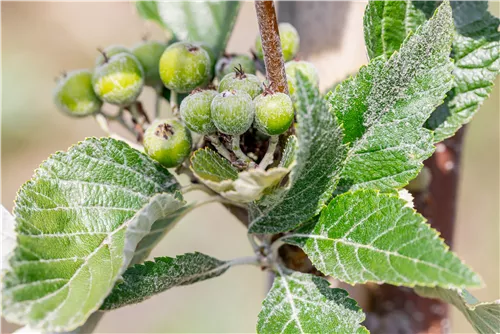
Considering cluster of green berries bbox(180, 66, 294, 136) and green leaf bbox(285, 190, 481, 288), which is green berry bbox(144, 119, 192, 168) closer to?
cluster of green berries bbox(180, 66, 294, 136)

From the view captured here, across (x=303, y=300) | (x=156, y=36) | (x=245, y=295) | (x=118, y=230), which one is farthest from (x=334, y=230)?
(x=156, y=36)

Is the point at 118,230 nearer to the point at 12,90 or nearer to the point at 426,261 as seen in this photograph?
the point at 426,261

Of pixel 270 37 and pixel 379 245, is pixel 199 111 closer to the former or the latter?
pixel 270 37

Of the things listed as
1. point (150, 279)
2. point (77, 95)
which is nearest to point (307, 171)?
point (150, 279)

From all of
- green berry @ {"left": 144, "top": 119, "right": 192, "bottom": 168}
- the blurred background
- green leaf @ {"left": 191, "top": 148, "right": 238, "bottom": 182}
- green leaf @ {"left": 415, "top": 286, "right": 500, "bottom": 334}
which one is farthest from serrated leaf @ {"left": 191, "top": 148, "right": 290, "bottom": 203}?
the blurred background

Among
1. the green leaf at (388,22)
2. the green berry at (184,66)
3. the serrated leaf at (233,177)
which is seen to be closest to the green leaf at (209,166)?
the serrated leaf at (233,177)

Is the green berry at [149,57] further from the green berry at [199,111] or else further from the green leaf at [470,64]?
the green leaf at [470,64]
